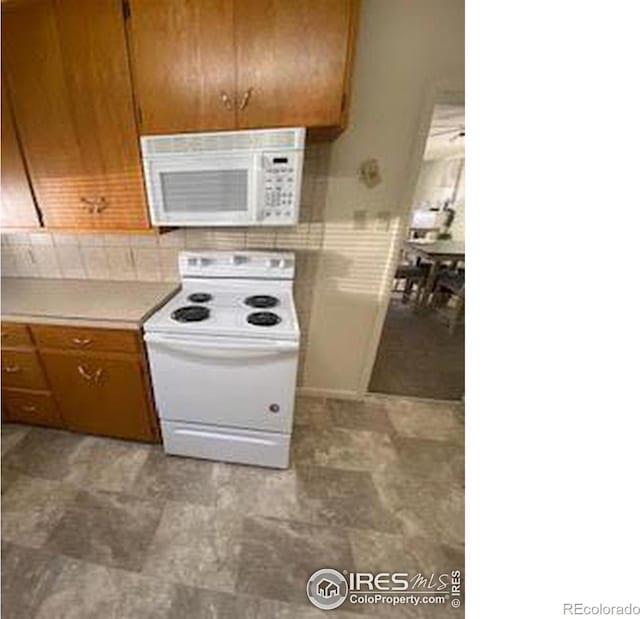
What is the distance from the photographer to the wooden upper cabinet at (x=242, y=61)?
119 cm

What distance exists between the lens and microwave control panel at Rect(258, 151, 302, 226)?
1.32 meters

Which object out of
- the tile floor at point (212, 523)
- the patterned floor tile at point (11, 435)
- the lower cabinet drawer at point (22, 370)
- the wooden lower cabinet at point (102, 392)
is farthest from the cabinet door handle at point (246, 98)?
the patterned floor tile at point (11, 435)

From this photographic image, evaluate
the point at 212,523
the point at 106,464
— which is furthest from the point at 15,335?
the point at 212,523

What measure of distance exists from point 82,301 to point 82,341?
0.87ft

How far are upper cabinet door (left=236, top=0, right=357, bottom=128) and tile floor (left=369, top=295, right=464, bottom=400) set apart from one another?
1.88 m

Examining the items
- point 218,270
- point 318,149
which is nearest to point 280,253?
point 218,270

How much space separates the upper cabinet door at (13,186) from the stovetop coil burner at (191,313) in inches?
34.8

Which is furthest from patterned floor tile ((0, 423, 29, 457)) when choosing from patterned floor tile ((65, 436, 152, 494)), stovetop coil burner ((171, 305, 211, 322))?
stovetop coil burner ((171, 305, 211, 322))

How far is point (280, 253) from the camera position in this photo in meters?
1.84

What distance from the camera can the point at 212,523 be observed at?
58.1 inches

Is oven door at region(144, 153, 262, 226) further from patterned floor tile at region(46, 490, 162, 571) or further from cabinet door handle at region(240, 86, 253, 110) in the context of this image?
patterned floor tile at region(46, 490, 162, 571)

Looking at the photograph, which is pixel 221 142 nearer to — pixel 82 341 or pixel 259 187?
pixel 259 187
